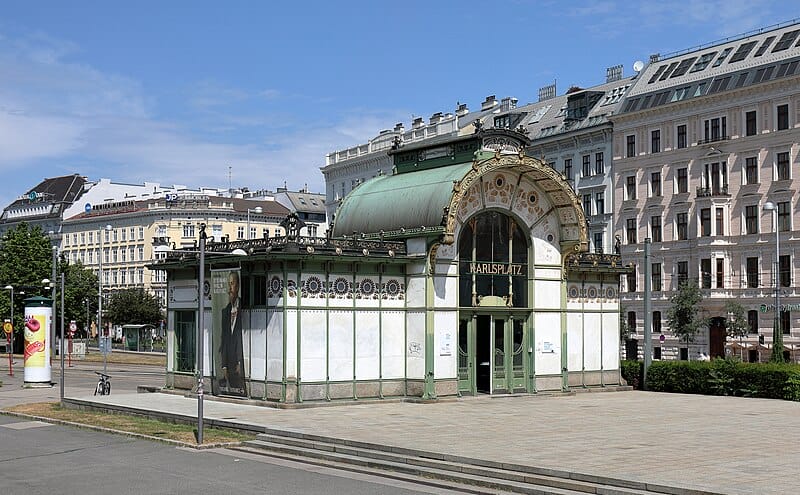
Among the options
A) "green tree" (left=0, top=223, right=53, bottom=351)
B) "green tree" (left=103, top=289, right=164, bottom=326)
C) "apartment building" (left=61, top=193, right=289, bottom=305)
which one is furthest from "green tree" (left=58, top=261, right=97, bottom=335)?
"apartment building" (left=61, top=193, right=289, bottom=305)

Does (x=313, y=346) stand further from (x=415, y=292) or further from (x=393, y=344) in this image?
(x=415, y=292)

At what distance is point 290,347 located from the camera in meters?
32.8

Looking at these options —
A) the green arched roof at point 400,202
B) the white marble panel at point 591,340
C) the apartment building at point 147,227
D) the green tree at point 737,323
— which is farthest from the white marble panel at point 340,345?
the apartment building at point 147,227

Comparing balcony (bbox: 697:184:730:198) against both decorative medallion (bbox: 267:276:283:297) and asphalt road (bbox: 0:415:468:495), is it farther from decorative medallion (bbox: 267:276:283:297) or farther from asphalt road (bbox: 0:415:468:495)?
asphalt road (bbox: 0:415:468:495)

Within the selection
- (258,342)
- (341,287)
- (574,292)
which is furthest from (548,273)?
(258,342)

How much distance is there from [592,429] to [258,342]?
1171 centimetres

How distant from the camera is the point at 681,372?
133 feet

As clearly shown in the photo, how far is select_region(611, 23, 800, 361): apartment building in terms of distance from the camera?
7081 cm

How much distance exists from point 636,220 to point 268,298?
53.6 metres

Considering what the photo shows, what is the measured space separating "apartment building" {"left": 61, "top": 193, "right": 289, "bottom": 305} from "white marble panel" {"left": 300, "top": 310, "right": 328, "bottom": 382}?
86.3m

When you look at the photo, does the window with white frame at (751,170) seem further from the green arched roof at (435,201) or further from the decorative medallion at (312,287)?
the decorative medallion at (312,287)

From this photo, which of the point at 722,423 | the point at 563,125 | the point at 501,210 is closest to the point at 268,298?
the point at 501,210

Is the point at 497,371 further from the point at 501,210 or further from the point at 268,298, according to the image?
the point at 268,298

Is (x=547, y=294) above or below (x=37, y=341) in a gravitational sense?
above
